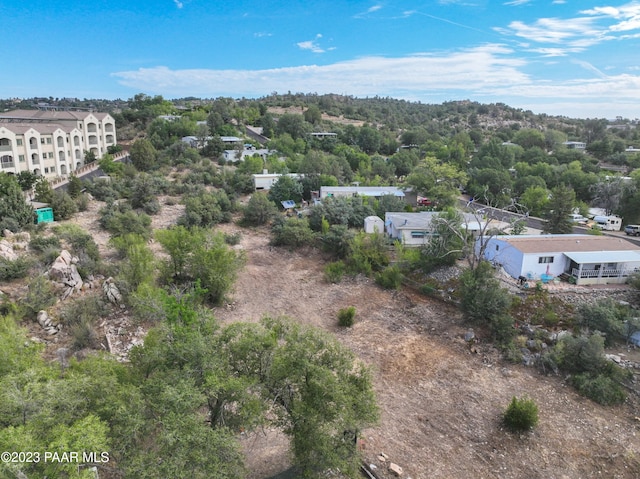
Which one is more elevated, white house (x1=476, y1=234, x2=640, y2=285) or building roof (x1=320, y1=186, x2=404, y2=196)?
building roof (x1=320, y1=186, x2=404, y2=196)

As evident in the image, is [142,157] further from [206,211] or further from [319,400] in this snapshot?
[319,400]

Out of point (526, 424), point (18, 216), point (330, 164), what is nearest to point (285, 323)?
point (526, 424)

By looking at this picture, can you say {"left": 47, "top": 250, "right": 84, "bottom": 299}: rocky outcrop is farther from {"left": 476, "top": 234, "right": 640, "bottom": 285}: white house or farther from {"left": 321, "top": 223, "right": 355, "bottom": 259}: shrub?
{"left": 476, "top": 234, "right": 640, "bottom": 285}: white house

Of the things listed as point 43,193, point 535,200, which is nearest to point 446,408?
point 535,200

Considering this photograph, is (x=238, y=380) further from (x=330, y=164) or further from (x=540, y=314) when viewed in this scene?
(x=330, y=164)

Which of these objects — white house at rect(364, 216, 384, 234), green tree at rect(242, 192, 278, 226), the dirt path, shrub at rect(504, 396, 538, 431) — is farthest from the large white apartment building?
shrub at rect(504, 396, 538, 431)

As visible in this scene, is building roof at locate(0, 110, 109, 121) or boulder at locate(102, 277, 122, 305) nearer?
boulder at locate(102, 277, 122, 305)

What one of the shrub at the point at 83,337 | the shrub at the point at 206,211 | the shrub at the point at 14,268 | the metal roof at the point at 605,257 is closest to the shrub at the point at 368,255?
the metal roof at the point at 605,257

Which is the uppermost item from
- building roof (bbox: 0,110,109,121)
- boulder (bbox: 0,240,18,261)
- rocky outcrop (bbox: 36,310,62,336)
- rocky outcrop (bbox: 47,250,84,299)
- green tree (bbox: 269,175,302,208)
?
building roof (bbox: 0,110,109,121)
